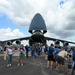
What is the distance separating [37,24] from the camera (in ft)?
173

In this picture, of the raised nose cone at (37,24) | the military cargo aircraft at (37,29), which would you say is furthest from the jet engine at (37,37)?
the raised nose cone at (37,24)

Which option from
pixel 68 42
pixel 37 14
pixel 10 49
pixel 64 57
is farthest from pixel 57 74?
pixel 68 42

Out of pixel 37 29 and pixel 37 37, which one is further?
pixel 37 29

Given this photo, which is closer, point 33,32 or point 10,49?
point 10,49

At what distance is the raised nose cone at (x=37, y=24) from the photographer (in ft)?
171

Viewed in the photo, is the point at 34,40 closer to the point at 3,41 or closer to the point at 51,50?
the point at 3,41

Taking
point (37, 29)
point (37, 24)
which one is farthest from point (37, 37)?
point (37, 24)

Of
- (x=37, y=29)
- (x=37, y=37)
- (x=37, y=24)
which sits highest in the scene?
(x=37, y=24)

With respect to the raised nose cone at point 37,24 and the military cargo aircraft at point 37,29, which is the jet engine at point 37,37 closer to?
the military cargo aircraft at point 37,29

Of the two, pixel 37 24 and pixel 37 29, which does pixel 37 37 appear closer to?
pixel 37 29

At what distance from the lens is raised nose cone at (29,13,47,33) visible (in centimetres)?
5209

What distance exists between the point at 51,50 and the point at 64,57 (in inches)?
82.3

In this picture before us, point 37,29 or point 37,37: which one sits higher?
point 37,29

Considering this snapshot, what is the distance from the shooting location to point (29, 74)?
13562 millimetres
